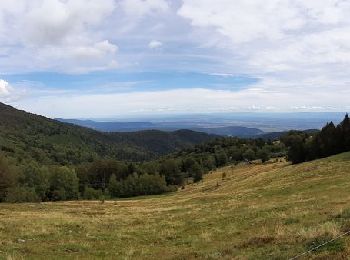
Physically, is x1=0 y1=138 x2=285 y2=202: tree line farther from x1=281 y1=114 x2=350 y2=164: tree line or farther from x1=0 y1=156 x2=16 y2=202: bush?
x1=281 y1=114 x2=350 y2=164: tree line

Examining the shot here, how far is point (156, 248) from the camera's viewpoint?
18188mm

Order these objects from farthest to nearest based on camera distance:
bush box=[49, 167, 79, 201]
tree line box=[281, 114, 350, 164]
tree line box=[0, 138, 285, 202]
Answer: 1. bush box=[49, 167, 79, 201]
2. tree line box=[0, 138, 285, 202]
3. tree line box=[281, 114, 350, 164]

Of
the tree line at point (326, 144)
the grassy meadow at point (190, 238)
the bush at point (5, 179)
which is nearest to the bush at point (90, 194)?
the bush at point (5, 179)

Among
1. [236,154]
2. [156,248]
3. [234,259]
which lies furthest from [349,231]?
[236,154]

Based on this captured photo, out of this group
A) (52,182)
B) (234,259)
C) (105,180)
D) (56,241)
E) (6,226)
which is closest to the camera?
(234,259)

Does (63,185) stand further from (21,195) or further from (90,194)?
(21,195)

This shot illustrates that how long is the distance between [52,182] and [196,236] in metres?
112

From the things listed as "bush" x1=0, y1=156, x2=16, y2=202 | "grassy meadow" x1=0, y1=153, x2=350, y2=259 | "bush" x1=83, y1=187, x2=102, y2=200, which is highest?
"grassy meadow" x1=0, y1=153, x2=350, y2=259

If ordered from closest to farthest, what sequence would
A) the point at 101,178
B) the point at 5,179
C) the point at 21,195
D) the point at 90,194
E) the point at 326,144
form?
1. the point at 5,179
2. the point at 326,144
3. the point at 21,195
4. the point at 90,194
5. the point at 101,178

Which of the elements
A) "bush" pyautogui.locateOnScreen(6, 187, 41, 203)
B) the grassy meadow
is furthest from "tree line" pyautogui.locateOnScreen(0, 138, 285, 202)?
the grassy meadow

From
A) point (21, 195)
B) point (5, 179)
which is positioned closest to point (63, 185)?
point (21, 195)

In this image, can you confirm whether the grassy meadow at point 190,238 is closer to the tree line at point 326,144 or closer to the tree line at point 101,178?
the tree line at point 326,144

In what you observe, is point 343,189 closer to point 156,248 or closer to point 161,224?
point 161,224

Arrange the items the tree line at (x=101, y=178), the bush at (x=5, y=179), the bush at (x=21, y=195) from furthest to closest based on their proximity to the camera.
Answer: the tree line at (x=101, y=178), the bush at (x=21, y=195), the bush at (x=5, y=179)
